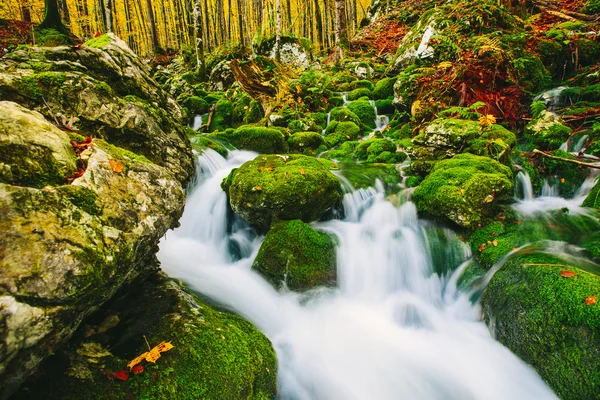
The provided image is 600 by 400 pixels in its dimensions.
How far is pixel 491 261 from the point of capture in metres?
4.27

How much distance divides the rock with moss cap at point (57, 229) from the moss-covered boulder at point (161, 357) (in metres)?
0.31

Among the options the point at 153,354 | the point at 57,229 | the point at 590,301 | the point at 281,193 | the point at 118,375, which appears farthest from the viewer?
the point at 281,193

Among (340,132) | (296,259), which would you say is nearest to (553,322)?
(296,259)

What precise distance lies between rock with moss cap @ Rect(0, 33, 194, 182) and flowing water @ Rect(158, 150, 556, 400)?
64.2 inches

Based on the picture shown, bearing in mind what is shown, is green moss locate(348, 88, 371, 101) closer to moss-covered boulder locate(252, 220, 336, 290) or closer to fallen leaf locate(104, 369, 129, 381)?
moss-covered boulder locate(252, 220, 336, 290)

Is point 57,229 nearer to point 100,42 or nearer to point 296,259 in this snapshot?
point 296,259

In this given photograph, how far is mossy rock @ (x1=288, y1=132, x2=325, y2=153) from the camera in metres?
9.17

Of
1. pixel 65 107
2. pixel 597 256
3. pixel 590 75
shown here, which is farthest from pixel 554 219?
pixel 65 107

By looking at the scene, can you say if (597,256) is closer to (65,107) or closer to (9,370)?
(9,370)

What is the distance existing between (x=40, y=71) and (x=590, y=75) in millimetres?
11763

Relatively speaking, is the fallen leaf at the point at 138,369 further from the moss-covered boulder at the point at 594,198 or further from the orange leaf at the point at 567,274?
the moss-covered boulder at the point at 594,198

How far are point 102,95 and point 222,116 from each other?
324 inches

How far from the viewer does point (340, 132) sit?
1019 centimetres

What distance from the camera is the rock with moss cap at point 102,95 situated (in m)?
3.68
